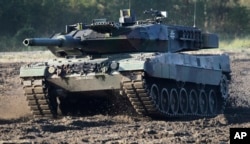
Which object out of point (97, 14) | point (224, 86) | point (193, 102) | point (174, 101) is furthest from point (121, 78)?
point (97, 14)

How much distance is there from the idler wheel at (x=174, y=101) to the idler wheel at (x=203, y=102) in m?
1.53

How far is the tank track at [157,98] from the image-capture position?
1695 cm

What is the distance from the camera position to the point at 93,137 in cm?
1314

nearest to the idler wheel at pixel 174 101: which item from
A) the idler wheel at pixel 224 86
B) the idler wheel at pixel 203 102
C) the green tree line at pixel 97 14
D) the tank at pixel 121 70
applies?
the tank at pixel 121 70

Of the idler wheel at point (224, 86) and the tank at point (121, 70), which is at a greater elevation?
the tank at point (121, 70)

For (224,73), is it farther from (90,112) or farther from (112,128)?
(112,128)

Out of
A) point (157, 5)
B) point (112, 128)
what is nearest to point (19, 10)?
point (157, 5)

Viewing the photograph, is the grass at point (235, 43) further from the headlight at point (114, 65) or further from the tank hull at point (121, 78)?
the headlight at point (114, 65)

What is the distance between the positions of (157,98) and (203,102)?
311 cm

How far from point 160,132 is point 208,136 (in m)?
0.98

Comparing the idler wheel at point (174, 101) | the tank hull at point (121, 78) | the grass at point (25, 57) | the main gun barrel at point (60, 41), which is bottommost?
the idler wheel at point (174, 101)

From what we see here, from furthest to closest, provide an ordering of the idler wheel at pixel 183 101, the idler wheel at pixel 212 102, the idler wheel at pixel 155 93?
the idler wheel at pixel 212 102 < the idler wheel at pixel 183 101 < the idler wheel at pixel 155 93

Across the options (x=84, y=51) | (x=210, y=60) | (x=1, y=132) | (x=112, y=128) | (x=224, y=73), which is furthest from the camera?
(x=224, y=73)

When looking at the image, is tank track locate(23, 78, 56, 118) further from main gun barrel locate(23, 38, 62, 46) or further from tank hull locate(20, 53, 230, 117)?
main gun barrel locate(23, 38, 62, 46)
